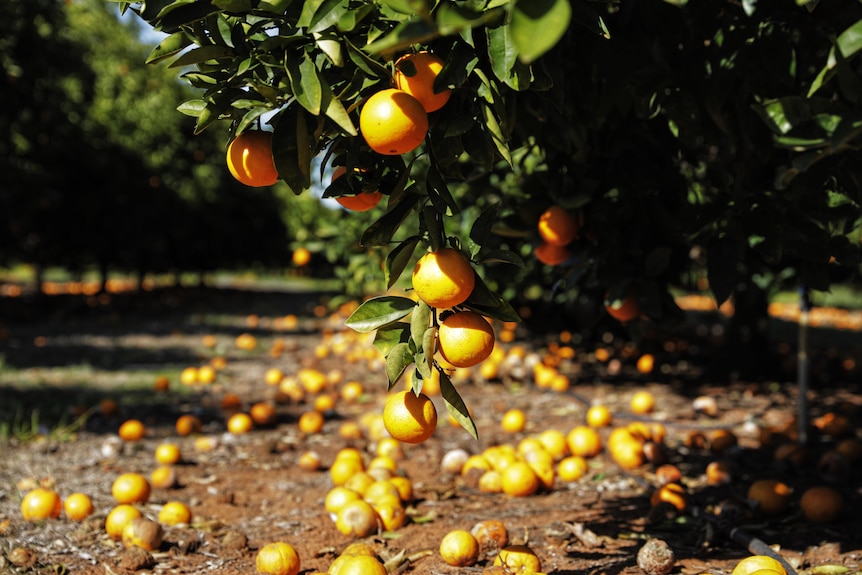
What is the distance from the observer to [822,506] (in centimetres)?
298

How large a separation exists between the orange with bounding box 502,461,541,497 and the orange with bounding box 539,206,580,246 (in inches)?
54.6

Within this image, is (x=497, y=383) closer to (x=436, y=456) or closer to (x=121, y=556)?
(x=436, y=456)

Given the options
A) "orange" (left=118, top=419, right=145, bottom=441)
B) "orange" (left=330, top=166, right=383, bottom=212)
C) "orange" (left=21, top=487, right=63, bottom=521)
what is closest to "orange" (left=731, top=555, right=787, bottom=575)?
"orange" (left=330, top=166, right=383, bottom=212)

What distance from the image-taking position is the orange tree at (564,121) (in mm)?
1416

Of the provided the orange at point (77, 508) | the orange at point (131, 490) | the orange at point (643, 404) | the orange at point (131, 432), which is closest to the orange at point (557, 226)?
the orange at point (131, 490)

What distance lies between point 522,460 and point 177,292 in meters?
14.1

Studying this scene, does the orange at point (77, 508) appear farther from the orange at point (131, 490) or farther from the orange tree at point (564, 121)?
the orange tree at point (564, 121)

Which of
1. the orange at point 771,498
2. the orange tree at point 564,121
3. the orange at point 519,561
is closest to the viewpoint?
the orange tree at point 564,121

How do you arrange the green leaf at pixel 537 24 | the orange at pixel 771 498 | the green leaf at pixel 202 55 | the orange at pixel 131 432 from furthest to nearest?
the orange at pixel 131 432 → the orange at pixel 771 498 → the green leaf at pixel 202 55 → the green leaf at pixel 537 24

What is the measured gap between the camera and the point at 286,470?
4.21 m

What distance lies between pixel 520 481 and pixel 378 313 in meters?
2.00

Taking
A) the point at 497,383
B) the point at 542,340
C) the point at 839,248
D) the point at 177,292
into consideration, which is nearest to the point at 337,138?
the point at 839,248

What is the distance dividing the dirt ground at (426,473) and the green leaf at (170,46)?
1.87 metres

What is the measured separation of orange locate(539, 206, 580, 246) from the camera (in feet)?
8.26
